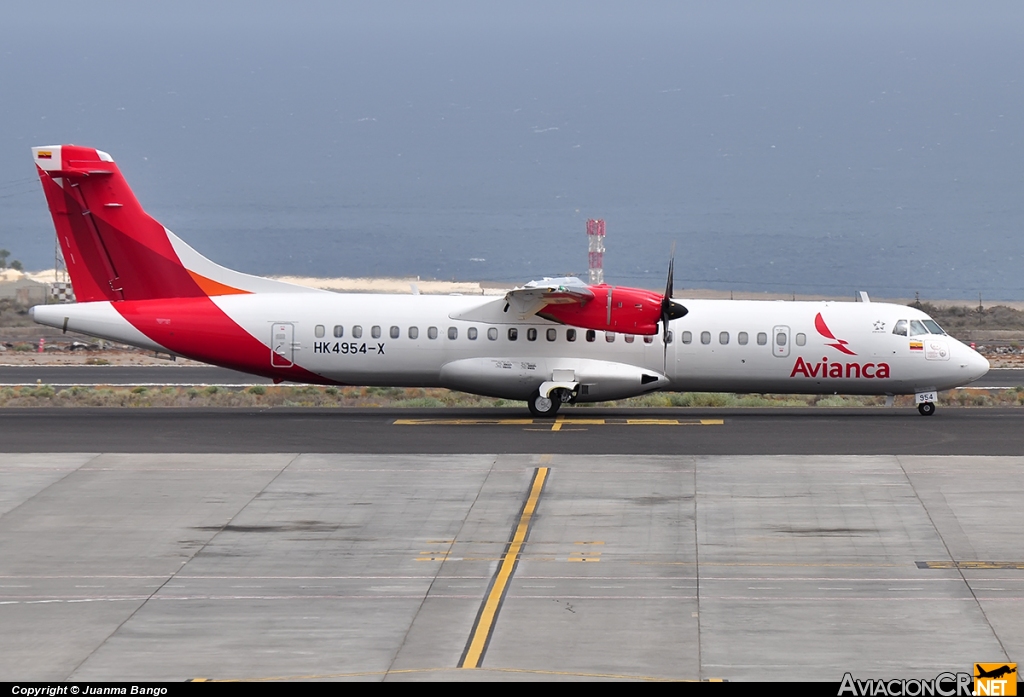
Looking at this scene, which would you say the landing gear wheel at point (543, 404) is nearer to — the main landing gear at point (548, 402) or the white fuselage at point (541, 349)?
the main landing gear at point (548, 402)

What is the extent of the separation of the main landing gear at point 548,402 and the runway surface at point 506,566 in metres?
6.21

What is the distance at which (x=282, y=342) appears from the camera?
30406mm

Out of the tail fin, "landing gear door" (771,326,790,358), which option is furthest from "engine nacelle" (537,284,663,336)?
the tail fin

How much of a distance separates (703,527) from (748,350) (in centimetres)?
1293

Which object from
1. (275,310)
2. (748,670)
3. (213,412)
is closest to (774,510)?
(748,670)

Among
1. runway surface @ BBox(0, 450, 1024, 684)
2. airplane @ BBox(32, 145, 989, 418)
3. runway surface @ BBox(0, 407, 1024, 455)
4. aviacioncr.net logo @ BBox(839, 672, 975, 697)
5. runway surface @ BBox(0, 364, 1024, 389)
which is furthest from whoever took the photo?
runway surface @ BBox(0, 364, 1024, 389)

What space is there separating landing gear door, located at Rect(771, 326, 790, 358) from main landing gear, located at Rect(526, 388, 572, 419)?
484 centimetres

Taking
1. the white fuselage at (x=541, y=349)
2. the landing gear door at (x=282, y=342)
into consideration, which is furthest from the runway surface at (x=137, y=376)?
the landing gear door at (x=282, y=342)

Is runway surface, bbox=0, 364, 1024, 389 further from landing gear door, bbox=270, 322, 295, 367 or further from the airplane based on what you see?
landing gear door, bbox=270, 322, 295, 367

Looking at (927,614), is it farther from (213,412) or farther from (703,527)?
(213,412)

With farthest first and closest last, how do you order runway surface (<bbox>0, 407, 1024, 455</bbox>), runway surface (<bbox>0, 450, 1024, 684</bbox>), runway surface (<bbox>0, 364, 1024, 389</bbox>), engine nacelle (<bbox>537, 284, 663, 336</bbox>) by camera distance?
runway surface (<bbox>0, 364, 1024, 389</bbox>), engine nacelle (<bbox>537, 284, 663, 336</bbox>), runway surface (<bbox>0, 407, 1024, 455</bbox>), runway surface (<bbox>0, 450, 1024, 684</bbox>)

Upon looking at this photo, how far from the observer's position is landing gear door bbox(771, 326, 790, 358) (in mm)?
30609

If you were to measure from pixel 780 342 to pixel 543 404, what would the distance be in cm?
563

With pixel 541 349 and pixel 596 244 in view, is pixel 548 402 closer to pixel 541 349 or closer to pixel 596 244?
pixel 541 349
